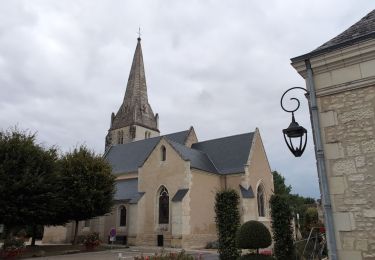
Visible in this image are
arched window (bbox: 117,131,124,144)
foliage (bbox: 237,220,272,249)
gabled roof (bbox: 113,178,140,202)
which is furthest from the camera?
arched window (bbox: 117,131,124,144)

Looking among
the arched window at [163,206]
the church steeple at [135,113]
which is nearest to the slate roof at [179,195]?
the arched window at [163,206]

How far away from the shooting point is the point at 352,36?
291 inches

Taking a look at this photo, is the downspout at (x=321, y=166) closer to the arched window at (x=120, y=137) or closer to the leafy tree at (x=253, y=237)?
the leafy tree at (x=253, y=237)

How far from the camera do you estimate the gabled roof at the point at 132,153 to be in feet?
106

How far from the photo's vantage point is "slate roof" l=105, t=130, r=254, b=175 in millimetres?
26645

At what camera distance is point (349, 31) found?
25.7 feet

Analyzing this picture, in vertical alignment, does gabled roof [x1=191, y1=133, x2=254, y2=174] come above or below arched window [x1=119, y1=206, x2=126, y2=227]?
above

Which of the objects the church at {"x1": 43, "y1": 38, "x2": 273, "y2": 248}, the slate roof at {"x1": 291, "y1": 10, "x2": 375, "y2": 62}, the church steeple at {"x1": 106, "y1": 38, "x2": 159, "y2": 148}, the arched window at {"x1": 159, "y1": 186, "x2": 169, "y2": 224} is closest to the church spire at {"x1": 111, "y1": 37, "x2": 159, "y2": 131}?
the church steeple at {"x1": 106, "y1": 38, "x2": 159, "y2": 148}

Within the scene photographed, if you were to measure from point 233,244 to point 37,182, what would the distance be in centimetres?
1195

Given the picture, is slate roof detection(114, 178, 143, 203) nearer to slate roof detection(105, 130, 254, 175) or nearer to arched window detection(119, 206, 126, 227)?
arched window detection(119, 206, 126, 227)

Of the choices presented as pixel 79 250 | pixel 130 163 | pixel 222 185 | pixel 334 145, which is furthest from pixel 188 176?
pixel 334 145

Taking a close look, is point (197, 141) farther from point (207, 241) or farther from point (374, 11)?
point (374, 11)

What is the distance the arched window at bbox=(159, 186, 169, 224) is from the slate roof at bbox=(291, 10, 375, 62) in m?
18.7

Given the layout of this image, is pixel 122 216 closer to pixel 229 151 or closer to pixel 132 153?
pixel 132 153
